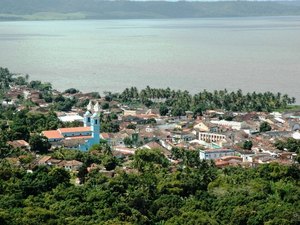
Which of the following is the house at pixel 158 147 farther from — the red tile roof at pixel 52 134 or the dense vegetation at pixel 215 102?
the dense vegetation at pixel 215 102

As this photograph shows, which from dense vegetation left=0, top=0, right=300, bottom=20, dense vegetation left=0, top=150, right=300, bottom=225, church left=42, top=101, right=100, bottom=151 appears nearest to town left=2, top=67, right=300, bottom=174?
church left=42, top=101, right=100, bottom=151

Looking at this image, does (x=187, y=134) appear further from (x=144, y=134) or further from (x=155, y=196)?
(x=155, y=196)

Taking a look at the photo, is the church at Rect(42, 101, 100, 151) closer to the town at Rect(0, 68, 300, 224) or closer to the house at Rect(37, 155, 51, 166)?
the town at Rect(0, 68, 300, 224)

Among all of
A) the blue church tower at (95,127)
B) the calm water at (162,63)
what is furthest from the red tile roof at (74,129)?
the calm water at (162,63)

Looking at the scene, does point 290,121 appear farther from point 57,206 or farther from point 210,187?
point 57,206

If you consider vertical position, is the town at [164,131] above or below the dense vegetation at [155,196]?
below

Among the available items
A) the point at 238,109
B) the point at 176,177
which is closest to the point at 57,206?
the point at 176,177
